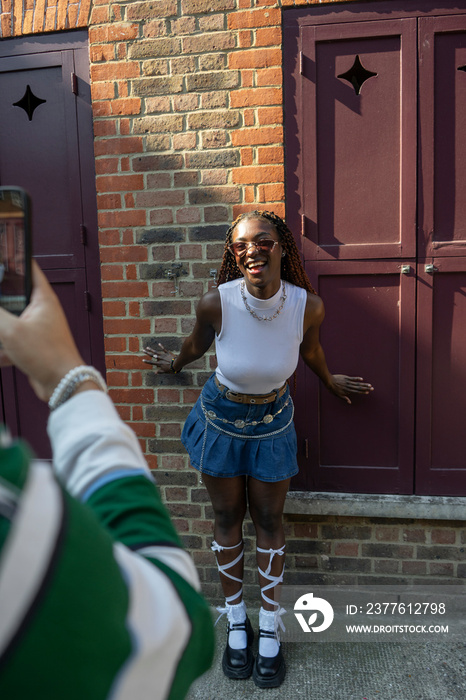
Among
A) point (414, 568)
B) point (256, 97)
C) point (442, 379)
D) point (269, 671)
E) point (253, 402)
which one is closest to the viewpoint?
point (253, 402)

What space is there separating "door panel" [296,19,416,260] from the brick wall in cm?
19

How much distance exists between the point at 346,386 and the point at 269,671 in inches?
57.2

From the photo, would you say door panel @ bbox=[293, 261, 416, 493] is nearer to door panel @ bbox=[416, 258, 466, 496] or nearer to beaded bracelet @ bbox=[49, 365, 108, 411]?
door panel @ bbox=[416, 258, 466, 496]

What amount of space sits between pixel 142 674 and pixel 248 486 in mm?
2163

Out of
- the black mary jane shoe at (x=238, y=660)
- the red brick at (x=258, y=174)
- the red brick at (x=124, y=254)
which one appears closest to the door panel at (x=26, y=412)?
the red brick at (x=124, y=254)

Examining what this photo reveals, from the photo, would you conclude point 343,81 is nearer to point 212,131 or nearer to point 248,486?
point 212,131

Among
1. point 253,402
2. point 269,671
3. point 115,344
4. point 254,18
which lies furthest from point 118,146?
point 269,671

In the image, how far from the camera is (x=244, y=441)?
2.64m

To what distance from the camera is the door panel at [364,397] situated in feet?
9.96

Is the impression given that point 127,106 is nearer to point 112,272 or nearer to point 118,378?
point 112,272

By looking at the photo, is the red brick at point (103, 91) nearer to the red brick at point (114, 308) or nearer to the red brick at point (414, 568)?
the red brick at point (114, 308)

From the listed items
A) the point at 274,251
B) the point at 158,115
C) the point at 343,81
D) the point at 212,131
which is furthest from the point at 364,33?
the point at 274,251

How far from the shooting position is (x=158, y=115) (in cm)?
305

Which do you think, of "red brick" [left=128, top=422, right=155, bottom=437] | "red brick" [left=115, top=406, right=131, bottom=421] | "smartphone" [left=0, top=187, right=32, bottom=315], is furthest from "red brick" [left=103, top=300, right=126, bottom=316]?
"smartphone" [left=0, top=187, right=32, bottom=315]
